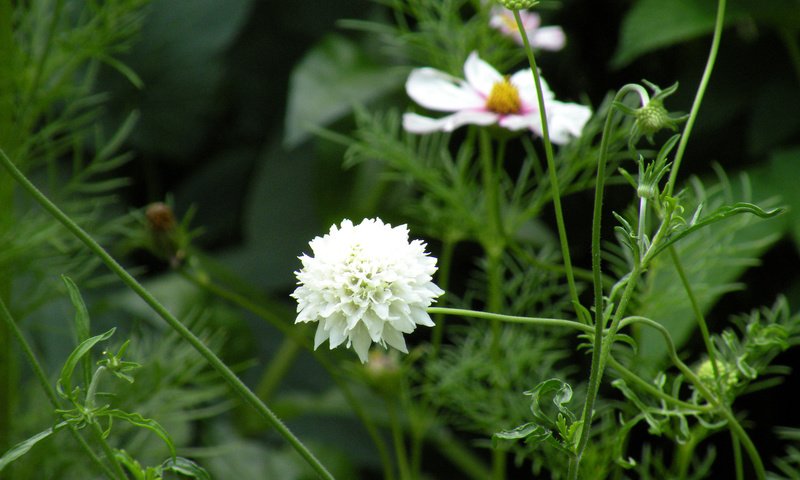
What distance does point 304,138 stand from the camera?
925mm

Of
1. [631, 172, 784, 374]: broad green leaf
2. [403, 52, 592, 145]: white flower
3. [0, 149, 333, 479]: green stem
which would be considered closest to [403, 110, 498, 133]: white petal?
[403, 52, 592, 145]: white flower

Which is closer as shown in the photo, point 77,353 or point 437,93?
point 77,353

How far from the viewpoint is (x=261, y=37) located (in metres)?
1.13

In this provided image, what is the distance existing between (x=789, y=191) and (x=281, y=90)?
59 cm

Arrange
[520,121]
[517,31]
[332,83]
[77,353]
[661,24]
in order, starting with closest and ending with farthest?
[77,353], [520,121], [517,31], [661,24], [332,83]

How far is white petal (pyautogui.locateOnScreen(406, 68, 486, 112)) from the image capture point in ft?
1.70

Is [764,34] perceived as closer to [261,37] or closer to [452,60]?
[452,60]

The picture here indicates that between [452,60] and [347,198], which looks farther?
[347,198]

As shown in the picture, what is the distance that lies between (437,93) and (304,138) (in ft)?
1.35

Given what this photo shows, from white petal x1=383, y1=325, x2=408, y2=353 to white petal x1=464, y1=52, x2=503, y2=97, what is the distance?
25cm

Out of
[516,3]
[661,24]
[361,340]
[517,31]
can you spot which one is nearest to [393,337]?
[361,340]

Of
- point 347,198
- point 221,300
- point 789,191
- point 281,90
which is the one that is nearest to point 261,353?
point 221,300

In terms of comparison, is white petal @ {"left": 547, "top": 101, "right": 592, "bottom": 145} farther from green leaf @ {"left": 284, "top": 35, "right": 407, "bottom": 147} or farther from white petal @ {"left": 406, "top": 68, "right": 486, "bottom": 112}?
green leaf @ {"left": 284, "top": 35, "right": 407, "bottom": 147}

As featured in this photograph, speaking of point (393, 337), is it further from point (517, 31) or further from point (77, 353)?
point (517, 31)
